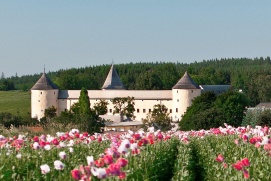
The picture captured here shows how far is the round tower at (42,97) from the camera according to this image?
4181 inches

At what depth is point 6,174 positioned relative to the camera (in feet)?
27.5

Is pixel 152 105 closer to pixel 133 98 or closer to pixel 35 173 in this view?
pixel 133 98

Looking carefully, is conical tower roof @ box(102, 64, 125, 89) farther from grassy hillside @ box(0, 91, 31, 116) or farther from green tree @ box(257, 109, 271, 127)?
green tree @ box(257, 109, 271, 127)

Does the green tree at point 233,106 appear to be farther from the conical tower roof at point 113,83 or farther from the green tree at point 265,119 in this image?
the conical tower roof at point 113,83

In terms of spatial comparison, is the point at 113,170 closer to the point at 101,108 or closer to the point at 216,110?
the point at 216,110

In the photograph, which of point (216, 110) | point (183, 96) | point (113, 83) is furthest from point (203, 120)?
point (113, 83)

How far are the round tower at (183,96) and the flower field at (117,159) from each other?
8635 cm

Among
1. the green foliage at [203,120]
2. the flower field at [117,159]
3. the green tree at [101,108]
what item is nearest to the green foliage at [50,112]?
the green tree at [101,108]

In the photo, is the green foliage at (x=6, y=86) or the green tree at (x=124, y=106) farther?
the green foliage at (x=6, y=86)

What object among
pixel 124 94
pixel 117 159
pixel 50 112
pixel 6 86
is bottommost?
pixel 50 112

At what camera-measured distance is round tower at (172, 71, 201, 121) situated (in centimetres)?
10156

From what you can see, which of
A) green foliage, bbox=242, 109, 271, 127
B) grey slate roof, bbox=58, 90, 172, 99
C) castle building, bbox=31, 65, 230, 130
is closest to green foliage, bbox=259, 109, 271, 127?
green foliage, bbox=242, 109, 271, 127

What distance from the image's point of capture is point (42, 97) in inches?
4195

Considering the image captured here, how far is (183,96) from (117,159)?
3707 inches
